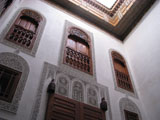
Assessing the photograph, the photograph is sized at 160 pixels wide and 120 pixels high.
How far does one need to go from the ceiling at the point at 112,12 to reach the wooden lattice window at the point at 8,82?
312 centimetres

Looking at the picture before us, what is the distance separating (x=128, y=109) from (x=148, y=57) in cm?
157

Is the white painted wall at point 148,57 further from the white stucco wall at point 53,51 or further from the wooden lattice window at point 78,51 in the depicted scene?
the wooden lattice window at point 78,51

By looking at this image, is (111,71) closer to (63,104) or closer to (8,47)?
(63,104)

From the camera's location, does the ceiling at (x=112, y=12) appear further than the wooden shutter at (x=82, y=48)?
Yes

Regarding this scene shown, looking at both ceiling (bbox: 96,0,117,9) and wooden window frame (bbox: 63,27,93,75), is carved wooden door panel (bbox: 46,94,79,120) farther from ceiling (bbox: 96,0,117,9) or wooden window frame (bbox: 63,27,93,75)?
ceiling (bbox: 96,0,117,9)

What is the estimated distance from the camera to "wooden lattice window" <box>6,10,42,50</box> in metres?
3.53

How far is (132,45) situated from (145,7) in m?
1.24

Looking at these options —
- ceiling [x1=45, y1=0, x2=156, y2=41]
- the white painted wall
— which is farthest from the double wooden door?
ceiling [x1=45, y1=0, x2=156, y2=41]

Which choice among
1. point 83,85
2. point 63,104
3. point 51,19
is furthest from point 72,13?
point 63,104

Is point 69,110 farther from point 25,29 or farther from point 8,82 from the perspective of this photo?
point 25,29

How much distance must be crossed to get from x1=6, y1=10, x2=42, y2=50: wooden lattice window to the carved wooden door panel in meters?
1.21

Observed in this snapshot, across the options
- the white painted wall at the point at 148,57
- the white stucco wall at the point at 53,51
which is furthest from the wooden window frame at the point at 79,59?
the white painted wall at the point at 148,57

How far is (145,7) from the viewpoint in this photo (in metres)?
5.54

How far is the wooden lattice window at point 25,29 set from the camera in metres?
3.53
